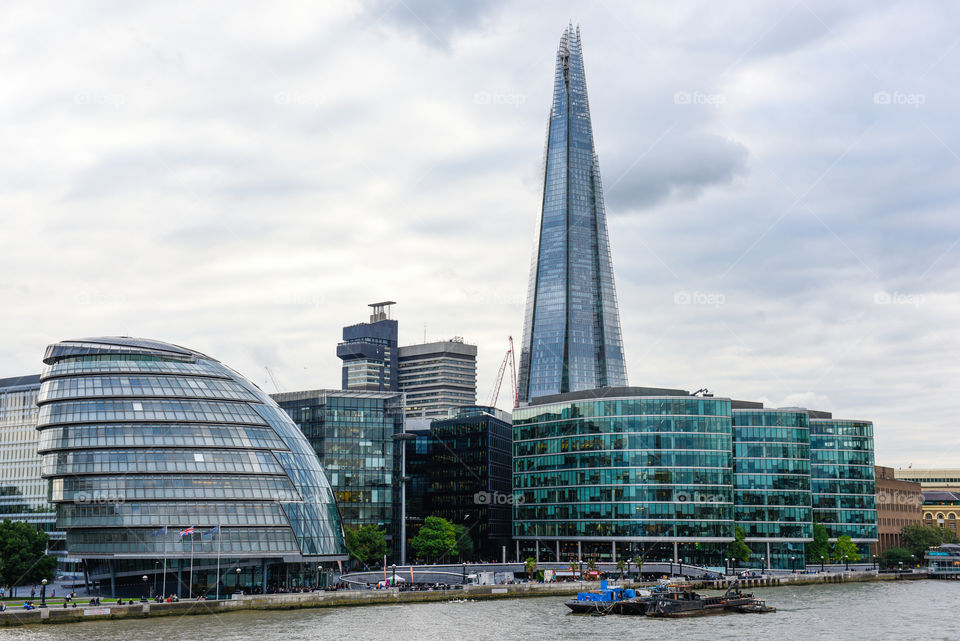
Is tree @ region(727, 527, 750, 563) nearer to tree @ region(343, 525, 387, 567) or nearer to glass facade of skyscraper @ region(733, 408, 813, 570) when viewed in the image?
glass facade of skyscraper @ region(733, 408, 813, 570)

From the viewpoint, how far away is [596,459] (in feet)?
603

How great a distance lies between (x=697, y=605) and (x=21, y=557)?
7312 cm

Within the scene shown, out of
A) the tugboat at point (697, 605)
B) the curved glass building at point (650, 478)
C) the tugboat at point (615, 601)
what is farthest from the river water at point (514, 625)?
the curved glass building at point (650, 478)

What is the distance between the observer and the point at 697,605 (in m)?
117

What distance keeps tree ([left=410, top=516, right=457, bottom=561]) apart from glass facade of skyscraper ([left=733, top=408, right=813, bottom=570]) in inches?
2130

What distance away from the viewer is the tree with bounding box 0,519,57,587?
377ft

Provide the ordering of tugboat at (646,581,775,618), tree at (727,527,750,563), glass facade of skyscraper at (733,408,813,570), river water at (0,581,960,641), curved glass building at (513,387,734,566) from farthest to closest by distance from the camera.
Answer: glass facade of skyscraper at (733,408,813,570) → curved glass building at (513,387,734,566) → tree at (727,527,750,563) → tugboat at (646,581,775,618) → river water at (0,581,960,641)

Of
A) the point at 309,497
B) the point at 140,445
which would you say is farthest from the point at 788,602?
the point at 140,445

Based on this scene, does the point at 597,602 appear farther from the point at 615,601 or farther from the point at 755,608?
the point at 755,608

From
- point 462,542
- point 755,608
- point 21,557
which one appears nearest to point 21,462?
point 21,557

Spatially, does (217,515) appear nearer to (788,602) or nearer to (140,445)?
(140,445)

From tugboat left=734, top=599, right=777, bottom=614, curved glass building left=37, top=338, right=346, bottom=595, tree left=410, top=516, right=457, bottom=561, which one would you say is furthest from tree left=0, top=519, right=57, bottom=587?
tugboat left=734, top=599, right=777, bottom=614

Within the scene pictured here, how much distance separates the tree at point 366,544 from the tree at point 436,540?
1262cm

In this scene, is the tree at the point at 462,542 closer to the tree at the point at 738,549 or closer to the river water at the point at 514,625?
the tree at the point at 738,549
